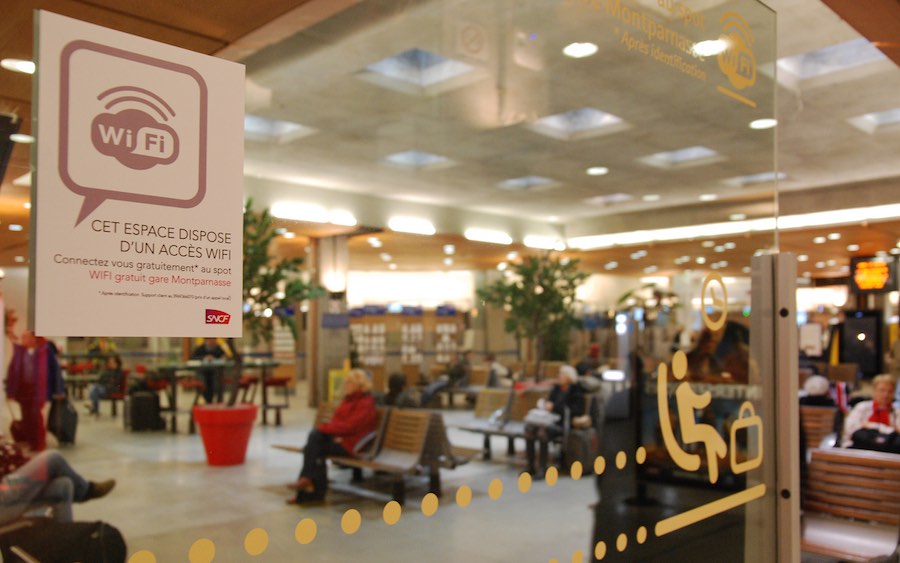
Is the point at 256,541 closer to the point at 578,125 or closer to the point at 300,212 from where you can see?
the point at 300,212

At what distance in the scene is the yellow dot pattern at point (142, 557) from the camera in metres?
1.45

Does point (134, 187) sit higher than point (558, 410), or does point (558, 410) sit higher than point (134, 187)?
point (134, 187)

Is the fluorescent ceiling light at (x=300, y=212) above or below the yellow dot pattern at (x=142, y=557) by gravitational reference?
above

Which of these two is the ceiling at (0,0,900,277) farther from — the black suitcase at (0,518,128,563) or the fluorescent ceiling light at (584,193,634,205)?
the black suitcase at (0,518,128,563)

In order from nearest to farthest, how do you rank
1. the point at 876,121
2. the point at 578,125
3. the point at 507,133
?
the point at 507,133
the point at 578,125
the point at 876,121

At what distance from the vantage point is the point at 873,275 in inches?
666

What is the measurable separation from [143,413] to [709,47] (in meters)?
3.10

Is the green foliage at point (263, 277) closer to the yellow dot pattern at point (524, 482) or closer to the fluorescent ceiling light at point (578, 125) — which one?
the yellow dot pattern at point (524, 482)

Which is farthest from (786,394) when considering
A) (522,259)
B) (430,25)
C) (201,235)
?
(201,235)

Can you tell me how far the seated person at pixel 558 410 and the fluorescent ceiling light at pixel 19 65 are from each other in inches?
75.4

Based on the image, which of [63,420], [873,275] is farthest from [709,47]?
[873,275]

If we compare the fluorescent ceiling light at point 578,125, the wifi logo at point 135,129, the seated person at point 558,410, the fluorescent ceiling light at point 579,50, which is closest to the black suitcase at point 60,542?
the wifi logo at point 135,129

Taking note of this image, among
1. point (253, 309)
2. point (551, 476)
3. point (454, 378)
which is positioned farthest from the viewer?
point (454, 378)

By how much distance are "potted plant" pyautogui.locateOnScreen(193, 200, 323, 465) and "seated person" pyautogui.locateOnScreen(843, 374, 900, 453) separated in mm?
6133
